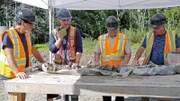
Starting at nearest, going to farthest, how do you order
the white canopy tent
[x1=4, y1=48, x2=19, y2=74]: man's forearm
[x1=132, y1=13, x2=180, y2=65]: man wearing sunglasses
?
[x1=4, y1=48, x2=19, y2=74]: man's forearm, [x1=132, y1=13, x2=180, y2=65]: man wearing sunglasses, the white canopy tent

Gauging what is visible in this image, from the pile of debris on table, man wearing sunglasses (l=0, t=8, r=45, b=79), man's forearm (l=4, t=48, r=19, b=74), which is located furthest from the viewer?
man wearing sunglasses (l=0, t=8, r=45, b=79)

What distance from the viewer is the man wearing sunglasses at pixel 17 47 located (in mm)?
3598

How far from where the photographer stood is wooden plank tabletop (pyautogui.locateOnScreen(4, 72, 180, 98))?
2805 millimetres

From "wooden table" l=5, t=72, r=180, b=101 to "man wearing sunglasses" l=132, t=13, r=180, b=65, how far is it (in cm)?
116

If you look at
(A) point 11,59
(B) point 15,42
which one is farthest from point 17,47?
(A) point 11,59

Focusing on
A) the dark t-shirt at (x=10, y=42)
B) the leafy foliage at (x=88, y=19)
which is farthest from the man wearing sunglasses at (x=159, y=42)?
the leafy foliage at (x=88, y=19)

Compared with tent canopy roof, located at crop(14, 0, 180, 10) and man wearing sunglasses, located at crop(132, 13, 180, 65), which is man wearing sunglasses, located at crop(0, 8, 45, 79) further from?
tent canopy roof, located at crop(14, 0, 180, 10)

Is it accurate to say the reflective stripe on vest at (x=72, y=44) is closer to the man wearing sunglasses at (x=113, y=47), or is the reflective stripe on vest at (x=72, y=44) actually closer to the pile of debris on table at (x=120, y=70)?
the man wearing sunglasses at (x=113, y=47)

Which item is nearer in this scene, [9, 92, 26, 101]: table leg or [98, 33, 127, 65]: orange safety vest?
[9, 92, 26, 101]: table leg

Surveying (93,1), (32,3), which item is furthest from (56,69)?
(93,1)

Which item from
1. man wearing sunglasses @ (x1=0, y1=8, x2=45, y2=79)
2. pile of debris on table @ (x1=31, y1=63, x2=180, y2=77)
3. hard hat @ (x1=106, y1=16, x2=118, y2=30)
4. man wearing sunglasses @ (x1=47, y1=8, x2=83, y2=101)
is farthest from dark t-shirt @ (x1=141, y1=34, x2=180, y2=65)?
man wearing sunglasses @ (x1=0, y1=8, x2=45, y2=79)

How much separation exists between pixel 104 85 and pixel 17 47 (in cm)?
136

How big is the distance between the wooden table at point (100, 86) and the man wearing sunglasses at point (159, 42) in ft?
Result: 3.81

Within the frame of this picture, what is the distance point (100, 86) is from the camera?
2.89 meters
